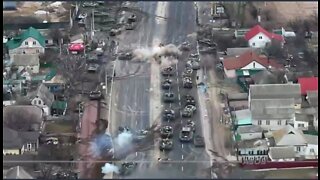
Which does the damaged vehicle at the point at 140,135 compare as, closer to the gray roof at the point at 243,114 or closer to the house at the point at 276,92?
the gray roof at the point at 243,114

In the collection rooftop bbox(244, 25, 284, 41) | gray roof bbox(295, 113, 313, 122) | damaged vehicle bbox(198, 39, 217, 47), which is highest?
rooftop bbox(244, 25, 284, 41)

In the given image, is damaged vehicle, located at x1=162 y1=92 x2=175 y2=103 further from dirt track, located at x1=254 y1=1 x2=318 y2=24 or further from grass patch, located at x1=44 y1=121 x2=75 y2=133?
dirt track, located at x1=254 y1=1 x2=318 y2=24

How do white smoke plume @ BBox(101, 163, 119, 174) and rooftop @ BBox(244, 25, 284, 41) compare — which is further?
rooftop @ BBox(244, 25, 284, 41)

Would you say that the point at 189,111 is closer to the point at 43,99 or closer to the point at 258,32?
the point at 43,99

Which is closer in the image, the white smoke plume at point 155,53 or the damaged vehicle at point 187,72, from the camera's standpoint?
the damaged vehicle at point 187,72

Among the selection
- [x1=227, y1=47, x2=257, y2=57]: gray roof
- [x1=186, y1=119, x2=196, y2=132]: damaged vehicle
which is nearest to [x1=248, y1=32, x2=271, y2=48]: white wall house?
[x1=227, y1=47, x2=257, y2=57]: gray roof

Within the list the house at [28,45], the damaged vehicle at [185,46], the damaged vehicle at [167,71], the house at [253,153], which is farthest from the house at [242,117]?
the house at [28,45]
